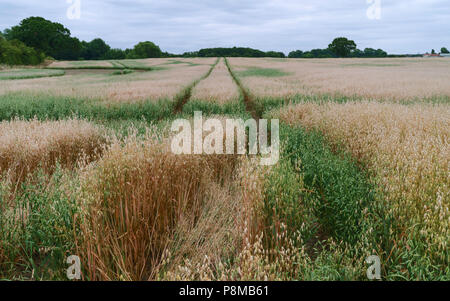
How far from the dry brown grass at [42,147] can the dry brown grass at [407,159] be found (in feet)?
13.0

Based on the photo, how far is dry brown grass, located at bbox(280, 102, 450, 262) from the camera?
2.55m

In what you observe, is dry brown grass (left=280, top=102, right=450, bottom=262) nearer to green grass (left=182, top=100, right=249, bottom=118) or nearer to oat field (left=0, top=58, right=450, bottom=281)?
oat field (left=0, top=58, right=450, bottom=281)

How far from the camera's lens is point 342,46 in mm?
91938

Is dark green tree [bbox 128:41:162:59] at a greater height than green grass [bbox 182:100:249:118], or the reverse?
dark green tree [bbox 128:41:162:59]

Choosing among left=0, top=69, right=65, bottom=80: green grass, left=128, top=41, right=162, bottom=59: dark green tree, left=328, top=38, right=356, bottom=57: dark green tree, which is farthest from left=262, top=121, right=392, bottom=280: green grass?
left=128, top=41, right=162, bottom=59: dark green tree

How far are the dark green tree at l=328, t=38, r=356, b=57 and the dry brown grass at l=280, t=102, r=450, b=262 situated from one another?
94764 millimetres

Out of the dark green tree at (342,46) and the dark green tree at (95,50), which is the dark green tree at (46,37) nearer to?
the dark green tree at (95,50)

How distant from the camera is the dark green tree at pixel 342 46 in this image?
300 feet

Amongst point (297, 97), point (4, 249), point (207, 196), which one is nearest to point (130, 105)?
point (297, 97)

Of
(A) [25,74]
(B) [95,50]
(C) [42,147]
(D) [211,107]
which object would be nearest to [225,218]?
(C) [42,147]

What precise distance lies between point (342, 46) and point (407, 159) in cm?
10001
